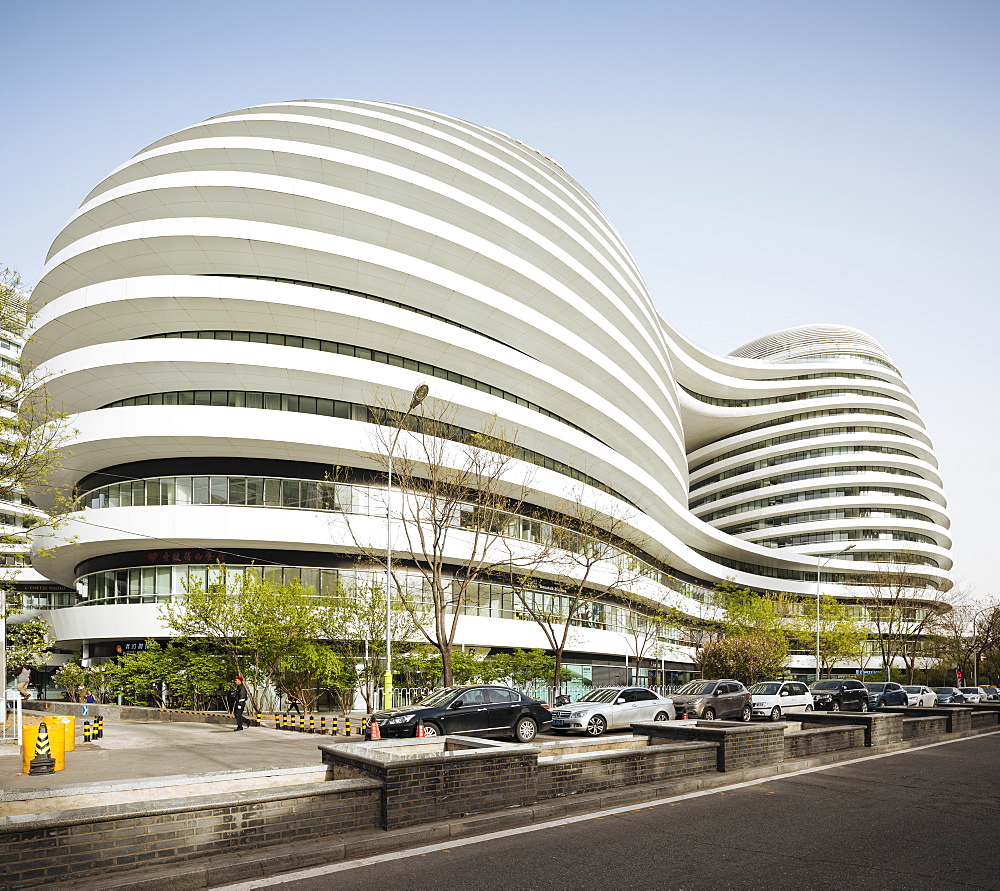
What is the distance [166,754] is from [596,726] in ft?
36.3

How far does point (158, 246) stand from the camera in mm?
39781

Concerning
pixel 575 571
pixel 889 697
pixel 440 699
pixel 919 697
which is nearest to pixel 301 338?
pixel 575 571

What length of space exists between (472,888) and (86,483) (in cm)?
4213

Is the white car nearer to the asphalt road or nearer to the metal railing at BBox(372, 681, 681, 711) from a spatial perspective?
the metal railing at BBox(372, 681, 681, 711)

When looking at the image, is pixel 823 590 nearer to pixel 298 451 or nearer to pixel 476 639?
pixel 476 639

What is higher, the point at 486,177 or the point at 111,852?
the point at 486,177

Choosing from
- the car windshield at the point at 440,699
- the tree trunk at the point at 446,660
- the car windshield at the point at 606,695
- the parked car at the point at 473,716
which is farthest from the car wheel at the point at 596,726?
the tree trunk at the point at 446,660

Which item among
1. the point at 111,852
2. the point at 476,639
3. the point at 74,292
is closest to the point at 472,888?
the point at 111,852

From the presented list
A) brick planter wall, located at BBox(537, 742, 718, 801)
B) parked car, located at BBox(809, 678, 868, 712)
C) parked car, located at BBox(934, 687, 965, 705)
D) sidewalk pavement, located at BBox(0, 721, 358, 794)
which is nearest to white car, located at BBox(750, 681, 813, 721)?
parked car, located at BBox(809, 678, 868, 712)

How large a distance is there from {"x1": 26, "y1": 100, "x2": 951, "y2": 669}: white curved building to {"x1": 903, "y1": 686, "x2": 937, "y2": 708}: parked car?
58.4ft

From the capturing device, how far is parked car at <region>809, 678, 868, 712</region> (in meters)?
35.1

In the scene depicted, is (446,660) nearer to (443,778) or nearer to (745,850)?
(443,778)

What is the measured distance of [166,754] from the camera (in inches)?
762

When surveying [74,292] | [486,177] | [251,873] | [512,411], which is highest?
[486,177]
